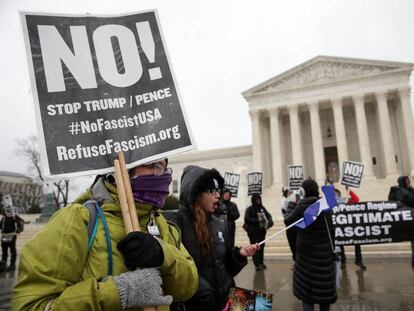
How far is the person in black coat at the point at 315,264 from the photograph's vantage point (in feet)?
12.9

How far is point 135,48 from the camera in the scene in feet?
6.45

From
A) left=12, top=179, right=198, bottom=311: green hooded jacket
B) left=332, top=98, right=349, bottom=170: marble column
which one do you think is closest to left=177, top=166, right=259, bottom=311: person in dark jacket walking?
left=12, top=179, right=198, bottom=311: green hooded jacket

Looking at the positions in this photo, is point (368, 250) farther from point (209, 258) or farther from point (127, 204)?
point (127, 204)

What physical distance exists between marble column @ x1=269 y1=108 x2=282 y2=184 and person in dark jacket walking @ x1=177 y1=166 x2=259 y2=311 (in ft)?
103

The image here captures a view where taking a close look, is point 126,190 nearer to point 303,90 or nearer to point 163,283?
point 163,283

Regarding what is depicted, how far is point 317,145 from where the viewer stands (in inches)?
1305

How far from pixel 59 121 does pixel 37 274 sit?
0.79 m

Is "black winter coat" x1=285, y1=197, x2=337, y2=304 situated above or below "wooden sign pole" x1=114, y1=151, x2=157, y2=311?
below

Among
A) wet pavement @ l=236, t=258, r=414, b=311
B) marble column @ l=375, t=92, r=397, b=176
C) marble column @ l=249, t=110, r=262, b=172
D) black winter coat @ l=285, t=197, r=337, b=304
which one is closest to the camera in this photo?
black winter coat @ l=285, t=197, r=337, b=304

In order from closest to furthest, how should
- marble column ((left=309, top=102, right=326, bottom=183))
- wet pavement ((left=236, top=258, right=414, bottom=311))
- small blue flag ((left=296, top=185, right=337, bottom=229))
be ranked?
1. small blue flag ((left=296, top=185, right=337, bottom=229))
2. wet pavement ((left=236, top=258, right=414, bottom=311))
3. marble column ((left=309, top=102, right=326, bottom=183))

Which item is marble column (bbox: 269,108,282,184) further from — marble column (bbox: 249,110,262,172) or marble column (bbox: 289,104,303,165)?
marble column (bbox: 289,104,303,165)

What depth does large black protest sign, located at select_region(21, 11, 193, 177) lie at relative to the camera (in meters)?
1.70

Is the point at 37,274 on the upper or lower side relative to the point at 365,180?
upper

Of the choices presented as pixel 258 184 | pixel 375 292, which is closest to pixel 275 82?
pixel 258 184
